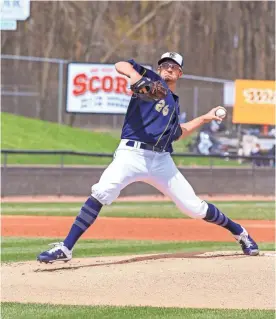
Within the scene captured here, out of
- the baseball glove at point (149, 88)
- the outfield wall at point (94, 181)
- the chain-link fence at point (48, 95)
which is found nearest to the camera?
the baseball glove at point (149, 88)

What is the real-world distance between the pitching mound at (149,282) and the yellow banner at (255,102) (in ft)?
64.5

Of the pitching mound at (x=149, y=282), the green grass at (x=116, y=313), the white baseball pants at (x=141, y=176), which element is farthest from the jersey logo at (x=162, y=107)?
the green grass at (x=116, y=313)

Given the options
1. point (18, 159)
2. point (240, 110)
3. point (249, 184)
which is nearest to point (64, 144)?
point (18, 159)

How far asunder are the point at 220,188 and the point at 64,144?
8.63m

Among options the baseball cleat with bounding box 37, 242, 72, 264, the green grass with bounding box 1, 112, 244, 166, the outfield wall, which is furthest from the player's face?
the green grass with bounding box 1, 112, 244, 166

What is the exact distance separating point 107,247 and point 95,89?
17.5m

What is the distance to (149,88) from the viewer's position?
22.2 ft

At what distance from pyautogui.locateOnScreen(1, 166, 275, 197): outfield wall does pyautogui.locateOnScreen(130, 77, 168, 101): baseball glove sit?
12920 millimetres

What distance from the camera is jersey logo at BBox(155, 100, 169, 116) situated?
24.0ft

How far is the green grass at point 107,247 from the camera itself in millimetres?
9766

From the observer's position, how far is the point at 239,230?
8188mm

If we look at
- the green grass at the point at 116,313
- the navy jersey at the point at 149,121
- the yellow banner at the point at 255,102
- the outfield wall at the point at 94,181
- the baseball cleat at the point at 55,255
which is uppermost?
the yellow banner at the point at 255,102

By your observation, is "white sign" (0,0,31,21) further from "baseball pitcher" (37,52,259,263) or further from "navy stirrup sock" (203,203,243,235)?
"baseball pitcher" (37,52,259,263)

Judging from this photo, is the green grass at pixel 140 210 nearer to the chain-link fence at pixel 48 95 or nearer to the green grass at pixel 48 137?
the green grass at pixel 48 137
